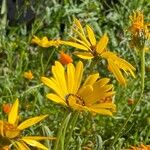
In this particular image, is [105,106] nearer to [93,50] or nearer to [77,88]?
[77,88]

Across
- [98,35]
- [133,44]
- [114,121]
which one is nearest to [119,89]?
[114,121]

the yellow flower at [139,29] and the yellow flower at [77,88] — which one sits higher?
the yellow flower at [139,29]

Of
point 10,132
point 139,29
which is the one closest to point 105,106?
point 10,132

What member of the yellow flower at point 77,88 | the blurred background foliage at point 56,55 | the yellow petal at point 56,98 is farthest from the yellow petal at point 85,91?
the blurred background foliage at point 56,55

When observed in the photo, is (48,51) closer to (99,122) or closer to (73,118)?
(99,122)

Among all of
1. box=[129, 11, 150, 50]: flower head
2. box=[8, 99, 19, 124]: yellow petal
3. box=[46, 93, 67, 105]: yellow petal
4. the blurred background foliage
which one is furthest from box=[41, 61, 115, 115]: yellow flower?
the blurred background foliage

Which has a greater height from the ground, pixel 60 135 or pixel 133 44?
pixel 133 44

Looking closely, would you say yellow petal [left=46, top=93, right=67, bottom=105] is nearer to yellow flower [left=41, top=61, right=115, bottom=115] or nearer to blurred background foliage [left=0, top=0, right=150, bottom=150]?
yellow flower [left=41, top=61, right=115, bottom=115]

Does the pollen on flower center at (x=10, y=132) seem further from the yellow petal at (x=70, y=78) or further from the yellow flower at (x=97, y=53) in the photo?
the yellow flower at (x=97, y=53)
